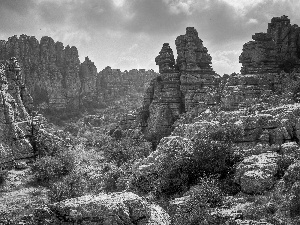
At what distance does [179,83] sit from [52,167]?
30106mm

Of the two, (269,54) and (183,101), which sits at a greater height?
(269,54)

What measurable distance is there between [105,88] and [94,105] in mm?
11775

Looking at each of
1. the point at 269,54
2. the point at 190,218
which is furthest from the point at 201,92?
the point at 190,218

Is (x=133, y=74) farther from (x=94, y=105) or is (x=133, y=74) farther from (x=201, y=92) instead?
(x=201, y=92)

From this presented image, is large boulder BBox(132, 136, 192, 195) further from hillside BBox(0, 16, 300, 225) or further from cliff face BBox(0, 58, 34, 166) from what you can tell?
cliff face BBox(0, 58, 34, 166)

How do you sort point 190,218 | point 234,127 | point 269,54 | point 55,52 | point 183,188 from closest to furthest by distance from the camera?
point 190,218 → point 183,188 → point 234,127 → point 269,54 → point 55,52

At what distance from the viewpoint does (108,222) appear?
46.4 feet

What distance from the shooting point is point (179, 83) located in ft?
217

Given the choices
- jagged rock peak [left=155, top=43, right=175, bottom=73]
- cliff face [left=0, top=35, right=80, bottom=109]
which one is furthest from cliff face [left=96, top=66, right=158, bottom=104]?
jagged rock peak [left=155, top=43, right=175, bottom=73]

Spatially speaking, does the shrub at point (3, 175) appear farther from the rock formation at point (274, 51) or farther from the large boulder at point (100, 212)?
the rock formation at point (274, 51)

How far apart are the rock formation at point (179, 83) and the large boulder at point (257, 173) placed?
35660mm

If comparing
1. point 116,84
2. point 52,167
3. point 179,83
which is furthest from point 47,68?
point 52,167

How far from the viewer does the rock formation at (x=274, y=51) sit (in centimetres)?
5262

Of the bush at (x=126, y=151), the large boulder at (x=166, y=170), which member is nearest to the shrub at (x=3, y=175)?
the bush at (x=126, y=151)
